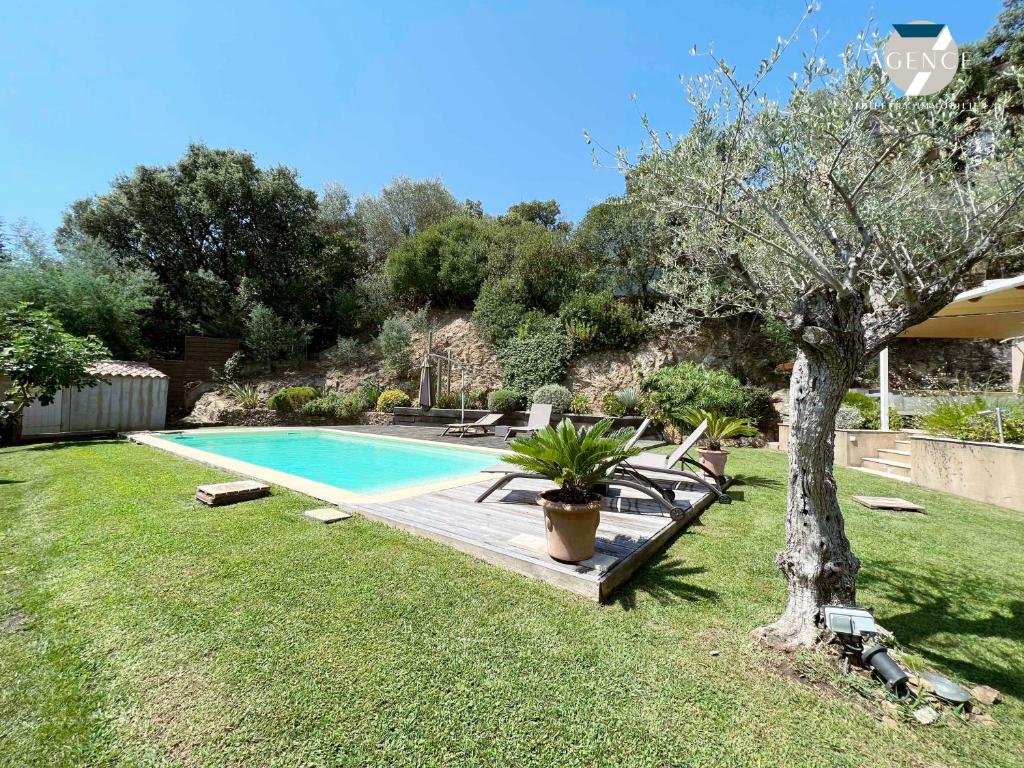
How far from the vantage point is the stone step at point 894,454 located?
779 centimetres

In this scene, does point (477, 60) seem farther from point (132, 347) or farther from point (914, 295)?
point (132, 347)

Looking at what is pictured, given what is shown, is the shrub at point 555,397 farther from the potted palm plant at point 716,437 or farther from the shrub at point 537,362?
the potted palm plant at point 716,437

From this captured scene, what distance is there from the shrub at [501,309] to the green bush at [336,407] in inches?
233

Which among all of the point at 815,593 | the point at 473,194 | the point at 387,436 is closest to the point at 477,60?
the point at 387,436

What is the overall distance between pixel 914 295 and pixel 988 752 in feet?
6.43

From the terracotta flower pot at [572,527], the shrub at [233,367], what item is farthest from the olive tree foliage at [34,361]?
the terracotta flower pot at [572,527]

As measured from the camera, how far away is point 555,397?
1359 cm

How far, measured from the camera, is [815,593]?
2.28m

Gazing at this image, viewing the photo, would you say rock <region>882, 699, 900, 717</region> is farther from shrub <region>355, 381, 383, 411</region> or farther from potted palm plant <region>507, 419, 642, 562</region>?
shrub <region>355, 381, 383, 411</region>

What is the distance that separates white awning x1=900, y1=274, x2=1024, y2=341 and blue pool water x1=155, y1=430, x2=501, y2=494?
813 centimetres

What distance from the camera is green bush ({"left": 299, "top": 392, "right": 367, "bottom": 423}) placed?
1461cm

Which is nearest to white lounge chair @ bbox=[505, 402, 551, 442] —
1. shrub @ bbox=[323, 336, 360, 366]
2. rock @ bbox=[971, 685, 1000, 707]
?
rock @ bbox=[971, 685, 1000, 707]

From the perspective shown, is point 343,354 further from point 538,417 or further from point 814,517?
point 814,517

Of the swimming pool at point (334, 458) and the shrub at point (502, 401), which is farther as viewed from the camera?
the shrub at point (502, 401)
